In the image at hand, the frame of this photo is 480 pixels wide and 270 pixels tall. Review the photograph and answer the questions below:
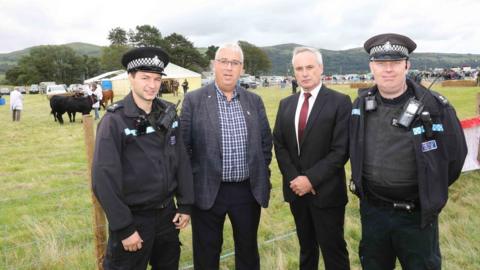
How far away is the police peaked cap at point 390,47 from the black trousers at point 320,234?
1.25 metres

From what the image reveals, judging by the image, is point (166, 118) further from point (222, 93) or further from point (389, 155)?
point (389, 155)

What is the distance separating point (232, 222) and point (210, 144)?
0.69m

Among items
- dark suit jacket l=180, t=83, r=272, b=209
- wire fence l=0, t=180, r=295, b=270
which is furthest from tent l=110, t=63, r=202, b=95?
dark suit jacket l=180, t=83, r=272, b=209

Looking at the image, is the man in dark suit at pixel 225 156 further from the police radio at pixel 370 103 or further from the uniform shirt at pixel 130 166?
the police radio at pixel 370 103

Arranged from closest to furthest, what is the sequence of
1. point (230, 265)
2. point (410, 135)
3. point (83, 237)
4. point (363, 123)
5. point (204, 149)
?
point (410, 135)
point (363, 123)
point (204, 149)
point (230, 265)
point (83, 237)

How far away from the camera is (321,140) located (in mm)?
3178

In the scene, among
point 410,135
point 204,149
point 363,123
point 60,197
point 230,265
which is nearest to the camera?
point 410,135

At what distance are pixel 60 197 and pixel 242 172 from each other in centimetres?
421

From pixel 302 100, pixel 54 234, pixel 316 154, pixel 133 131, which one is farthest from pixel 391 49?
pixel 54 234

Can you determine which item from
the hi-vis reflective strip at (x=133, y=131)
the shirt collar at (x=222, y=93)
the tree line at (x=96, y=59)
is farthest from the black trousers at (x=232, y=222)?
the tree line at (x=96, y=59)

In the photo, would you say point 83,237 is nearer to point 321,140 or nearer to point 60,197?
point 60,197

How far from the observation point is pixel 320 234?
10.7 feet

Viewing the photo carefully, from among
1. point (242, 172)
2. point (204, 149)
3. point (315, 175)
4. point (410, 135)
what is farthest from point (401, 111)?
point (204, 149)

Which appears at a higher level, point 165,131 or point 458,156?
point 165,131
